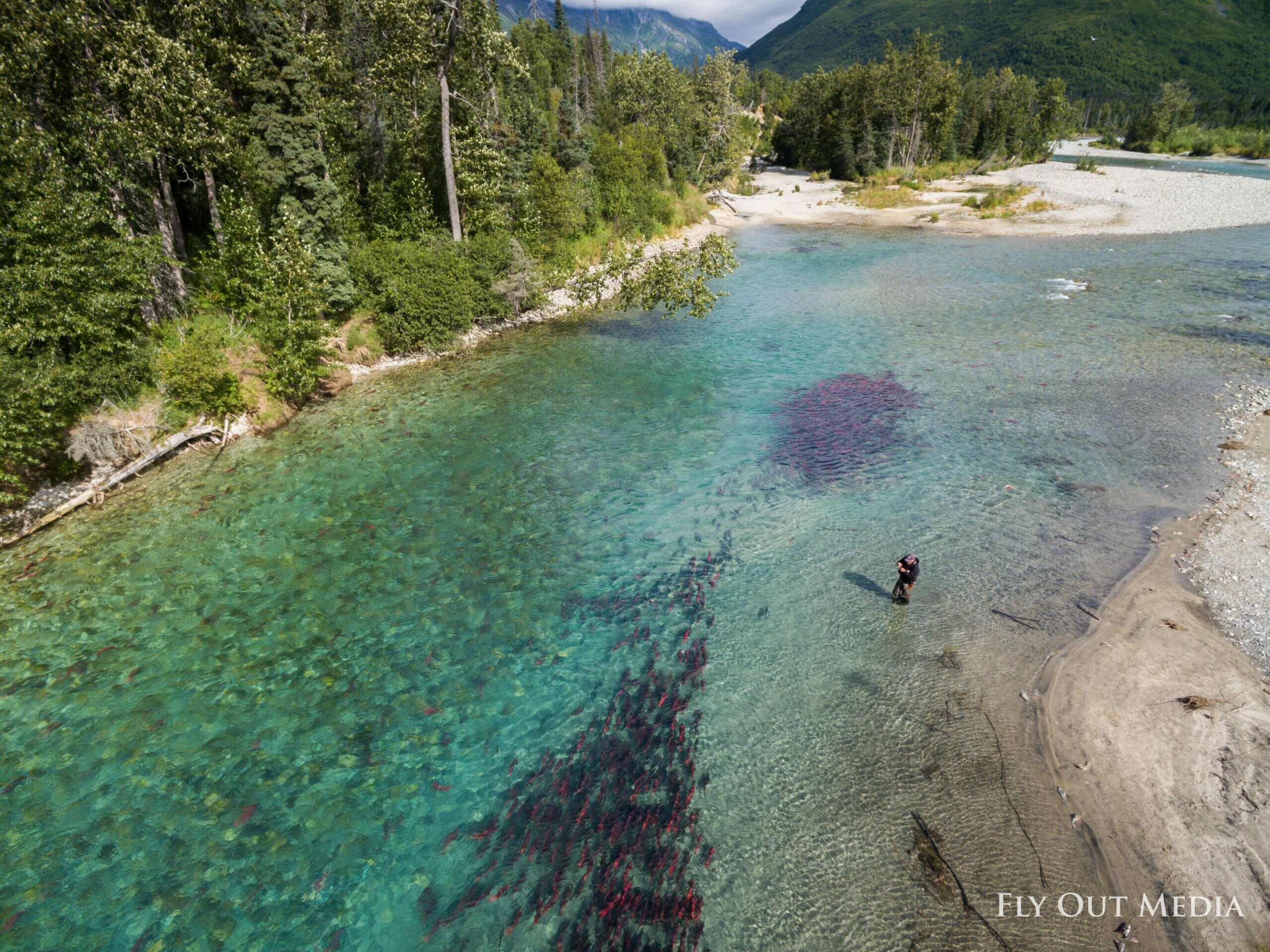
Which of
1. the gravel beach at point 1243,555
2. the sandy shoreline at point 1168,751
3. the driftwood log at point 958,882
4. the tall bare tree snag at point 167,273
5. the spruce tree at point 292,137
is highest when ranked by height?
the spruce tree at point 292,137

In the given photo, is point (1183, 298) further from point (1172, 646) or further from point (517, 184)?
point (517, 184)

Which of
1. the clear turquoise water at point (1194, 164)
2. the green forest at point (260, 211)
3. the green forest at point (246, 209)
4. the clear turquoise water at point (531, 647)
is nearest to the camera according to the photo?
the clear turquoise water at point (531, 647)

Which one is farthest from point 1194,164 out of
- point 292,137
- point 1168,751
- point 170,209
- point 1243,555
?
point 170,209

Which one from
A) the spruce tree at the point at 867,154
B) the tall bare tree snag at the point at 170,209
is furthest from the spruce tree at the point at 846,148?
the tall bare tree snag at the point at 170,209

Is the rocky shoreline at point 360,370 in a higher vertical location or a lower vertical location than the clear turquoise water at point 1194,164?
lower

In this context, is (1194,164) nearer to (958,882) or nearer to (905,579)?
(905,579)

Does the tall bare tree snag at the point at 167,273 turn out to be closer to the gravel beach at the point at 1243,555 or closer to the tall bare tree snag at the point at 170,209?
the tall bare tree snag at the point at 170,209
